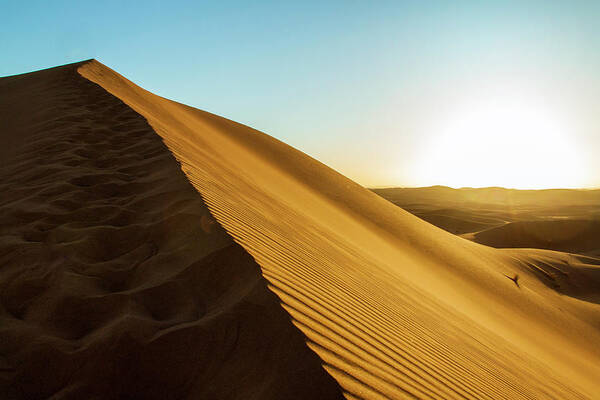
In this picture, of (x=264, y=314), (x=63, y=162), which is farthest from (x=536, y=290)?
(x=63, y=162)

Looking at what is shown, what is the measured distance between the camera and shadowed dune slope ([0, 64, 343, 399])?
1229 mm

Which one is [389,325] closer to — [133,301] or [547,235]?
[133,301]

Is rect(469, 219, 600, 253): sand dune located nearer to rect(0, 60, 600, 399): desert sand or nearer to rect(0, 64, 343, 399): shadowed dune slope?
rect(0, 60, 600, 399): desert sand

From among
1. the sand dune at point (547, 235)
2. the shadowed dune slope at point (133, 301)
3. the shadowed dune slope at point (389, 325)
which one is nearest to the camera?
the shadowed dune slope at point (133, 301)

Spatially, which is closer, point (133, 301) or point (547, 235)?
point (133, 301)

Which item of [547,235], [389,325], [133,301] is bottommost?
[133,301]

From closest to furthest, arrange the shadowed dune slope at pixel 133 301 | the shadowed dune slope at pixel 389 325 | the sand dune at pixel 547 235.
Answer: the shadowed dune slope at pixel 133 301 < the shadowed dune slope at pixel 389 325 < the sand dune at pixel 547 235

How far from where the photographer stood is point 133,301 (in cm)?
167

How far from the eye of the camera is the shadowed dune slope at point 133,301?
1229 millimetres

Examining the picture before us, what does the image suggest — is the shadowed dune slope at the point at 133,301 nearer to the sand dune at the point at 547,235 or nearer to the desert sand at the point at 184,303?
the desert sand at the point at 184,303

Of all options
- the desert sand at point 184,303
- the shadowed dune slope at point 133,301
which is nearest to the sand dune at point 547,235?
the desert sand at point 184,303

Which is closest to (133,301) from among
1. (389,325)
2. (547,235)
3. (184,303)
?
(184,303)

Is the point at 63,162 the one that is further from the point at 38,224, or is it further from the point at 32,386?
the point at 32,386

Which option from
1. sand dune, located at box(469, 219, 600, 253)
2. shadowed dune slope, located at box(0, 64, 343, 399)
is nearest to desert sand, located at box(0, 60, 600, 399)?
shadowed dune slope, located at box(0, 64, 343, 399)
